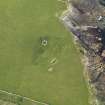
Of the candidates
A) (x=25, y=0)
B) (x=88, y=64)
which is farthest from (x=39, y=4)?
(x=88, y=64)

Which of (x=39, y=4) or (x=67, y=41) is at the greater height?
(x=39, y=4)

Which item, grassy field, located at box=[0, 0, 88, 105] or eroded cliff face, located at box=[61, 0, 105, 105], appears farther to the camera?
grassy field, located at box=[0, 0, 88, 105]

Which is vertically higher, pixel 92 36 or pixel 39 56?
pixel 92 36

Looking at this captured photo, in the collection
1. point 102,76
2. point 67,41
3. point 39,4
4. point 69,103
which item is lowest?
point 69,103

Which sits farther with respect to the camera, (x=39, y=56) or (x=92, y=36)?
(x=39, y=56)

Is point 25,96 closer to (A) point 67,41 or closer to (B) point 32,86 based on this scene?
(B) point 32,86
